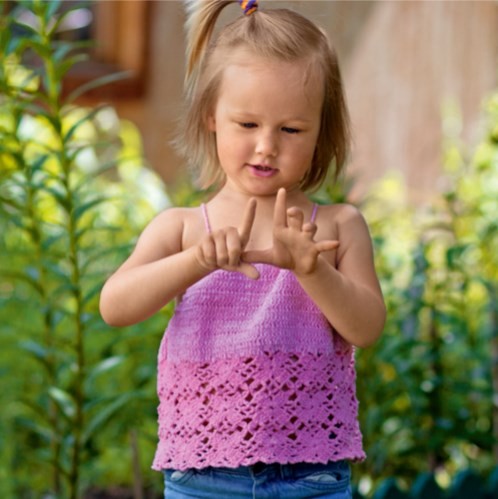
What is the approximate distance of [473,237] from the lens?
3707 millimetres

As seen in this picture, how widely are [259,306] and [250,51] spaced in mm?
387

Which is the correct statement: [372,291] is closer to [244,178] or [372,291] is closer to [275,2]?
[244,178]

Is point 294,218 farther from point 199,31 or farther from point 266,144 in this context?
point 199,31

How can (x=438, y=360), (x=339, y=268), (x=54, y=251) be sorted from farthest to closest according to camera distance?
1. (x=438, y=360)
2. (x=54, y=251)
3. (x=339, y=268)

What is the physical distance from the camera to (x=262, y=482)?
5.88ft

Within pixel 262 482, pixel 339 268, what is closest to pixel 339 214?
pixel 339 268

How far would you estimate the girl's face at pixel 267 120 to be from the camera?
5.78 ft

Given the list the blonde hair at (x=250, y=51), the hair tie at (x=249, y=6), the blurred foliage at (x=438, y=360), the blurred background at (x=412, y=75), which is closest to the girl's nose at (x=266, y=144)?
the blonde hair at (x=250, y=51)

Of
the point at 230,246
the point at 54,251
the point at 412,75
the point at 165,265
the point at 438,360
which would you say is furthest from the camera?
the point at 412,75

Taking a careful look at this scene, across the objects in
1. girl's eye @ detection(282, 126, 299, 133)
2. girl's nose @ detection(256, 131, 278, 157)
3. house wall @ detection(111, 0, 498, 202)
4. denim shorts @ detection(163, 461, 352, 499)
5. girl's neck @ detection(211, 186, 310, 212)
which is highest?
house wall @ detection(111, 0, 498, 202)

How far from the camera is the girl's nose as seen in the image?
1760 millimetres

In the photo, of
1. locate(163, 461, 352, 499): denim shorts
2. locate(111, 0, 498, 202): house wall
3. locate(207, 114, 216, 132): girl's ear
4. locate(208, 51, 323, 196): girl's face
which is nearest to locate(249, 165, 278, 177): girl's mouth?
locate(208, 51, 323, 196): girl's face

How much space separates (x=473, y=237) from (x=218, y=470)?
2073 mm

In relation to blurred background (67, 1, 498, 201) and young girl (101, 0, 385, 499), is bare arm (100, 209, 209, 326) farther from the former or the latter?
blurred background (67, 1, 498, 201)
